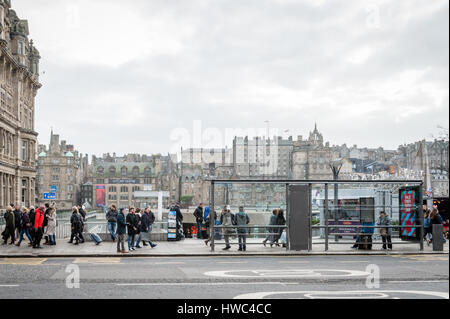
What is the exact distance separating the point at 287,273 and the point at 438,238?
1163 centimetres

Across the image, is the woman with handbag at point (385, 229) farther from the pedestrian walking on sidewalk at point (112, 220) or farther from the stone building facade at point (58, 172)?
the stone building facade at point (58, 172)

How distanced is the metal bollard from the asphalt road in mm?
4080

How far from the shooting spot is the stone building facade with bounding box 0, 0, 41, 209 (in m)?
53.8

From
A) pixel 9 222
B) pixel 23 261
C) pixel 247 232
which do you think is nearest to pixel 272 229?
pixel 247 232

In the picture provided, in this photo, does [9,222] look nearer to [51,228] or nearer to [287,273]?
[51,228]

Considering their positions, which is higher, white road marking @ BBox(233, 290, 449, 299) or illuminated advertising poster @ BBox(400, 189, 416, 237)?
illuminated advertising poster @ BBox(400, 189, 416, 237)

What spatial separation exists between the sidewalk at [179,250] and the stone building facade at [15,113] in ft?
99.4

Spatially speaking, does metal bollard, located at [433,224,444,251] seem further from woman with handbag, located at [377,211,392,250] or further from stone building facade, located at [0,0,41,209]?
stone building facade, located at [0,0,41,209]

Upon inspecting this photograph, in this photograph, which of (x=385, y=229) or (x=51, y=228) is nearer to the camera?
(x=385, y=229)

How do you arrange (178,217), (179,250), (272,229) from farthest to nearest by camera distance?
(178,217) → (272,229) → (179,250)

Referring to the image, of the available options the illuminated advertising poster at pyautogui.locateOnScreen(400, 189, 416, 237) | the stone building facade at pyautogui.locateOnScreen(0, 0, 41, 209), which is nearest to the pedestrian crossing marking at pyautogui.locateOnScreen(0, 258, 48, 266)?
the illuminated advertising poster at pyautogui.locateOnScreen(400, 189, 416, 237)

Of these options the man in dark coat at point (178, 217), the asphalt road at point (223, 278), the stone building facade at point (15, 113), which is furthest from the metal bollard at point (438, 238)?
the stone building facade at point (15, 113)

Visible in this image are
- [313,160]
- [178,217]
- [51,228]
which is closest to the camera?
[51,228]

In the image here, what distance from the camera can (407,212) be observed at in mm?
24797
